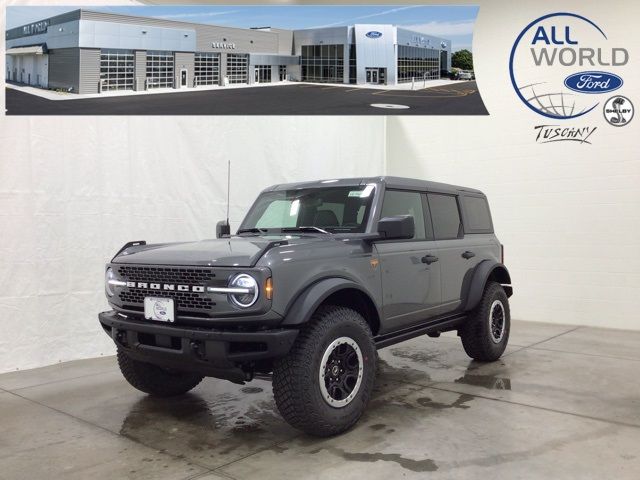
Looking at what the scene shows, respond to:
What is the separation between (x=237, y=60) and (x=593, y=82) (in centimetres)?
512

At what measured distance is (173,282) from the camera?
344 cm

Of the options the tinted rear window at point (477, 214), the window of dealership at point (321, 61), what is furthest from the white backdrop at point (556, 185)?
the window of dealership at point (321, 61)

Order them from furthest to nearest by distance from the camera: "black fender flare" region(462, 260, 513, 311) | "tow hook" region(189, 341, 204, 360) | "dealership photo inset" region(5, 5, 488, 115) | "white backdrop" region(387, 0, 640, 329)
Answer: "white backdrop" region(387, 0, 640, 329)
"dealership photo inset" region(5, 5, 488, 115)
"black fender flare" region(462, 260, 513, 311)
"tow hook" region(189, 341, 204, 360)

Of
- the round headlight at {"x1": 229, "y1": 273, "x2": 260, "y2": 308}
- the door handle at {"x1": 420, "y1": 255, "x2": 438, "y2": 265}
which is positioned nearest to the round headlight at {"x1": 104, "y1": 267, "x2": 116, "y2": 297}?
the round headlight at {"x1": 229, "y1": 273, "x2": 260, "y2": 308}

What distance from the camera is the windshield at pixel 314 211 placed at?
417 centimetres

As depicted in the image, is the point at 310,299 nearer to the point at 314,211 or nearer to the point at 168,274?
the point at 168,274

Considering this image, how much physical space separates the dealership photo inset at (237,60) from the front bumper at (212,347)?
10.5 feet

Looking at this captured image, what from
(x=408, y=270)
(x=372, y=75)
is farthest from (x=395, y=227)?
(x=372, y=75)

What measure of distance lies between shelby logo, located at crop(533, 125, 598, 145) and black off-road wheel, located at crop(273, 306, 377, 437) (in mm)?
5731

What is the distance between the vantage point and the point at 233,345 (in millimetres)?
3205

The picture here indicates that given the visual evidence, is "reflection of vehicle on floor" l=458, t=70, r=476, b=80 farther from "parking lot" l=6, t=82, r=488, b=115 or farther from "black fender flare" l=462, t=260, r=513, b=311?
"black fender flare" l=462, t=260, r=513, b=311

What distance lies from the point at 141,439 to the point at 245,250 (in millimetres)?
1424

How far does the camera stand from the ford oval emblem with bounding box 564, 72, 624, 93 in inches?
299

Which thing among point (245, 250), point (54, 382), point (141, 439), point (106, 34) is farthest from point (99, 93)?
point (141, 439)
